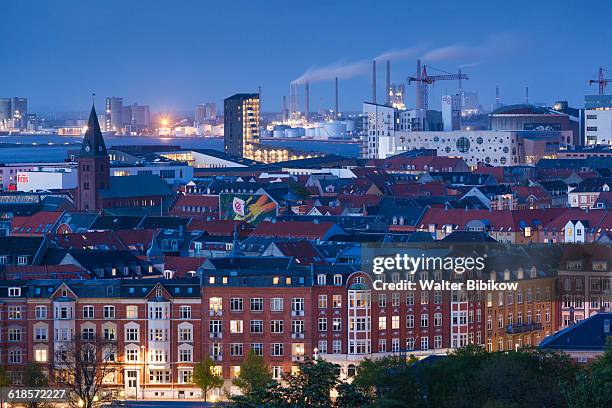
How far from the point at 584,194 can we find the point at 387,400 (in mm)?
43758

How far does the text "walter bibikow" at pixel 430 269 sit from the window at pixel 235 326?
2.44 metres

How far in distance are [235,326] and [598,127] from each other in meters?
77.1

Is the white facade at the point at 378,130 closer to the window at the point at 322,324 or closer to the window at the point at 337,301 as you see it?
the window at the point at 337,301

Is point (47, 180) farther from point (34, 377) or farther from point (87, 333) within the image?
point (34, 377)

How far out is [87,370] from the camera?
113 ft

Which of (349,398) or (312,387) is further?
(349,398)

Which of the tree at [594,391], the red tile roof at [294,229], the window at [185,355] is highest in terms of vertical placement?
the red tile roof at [294,229]

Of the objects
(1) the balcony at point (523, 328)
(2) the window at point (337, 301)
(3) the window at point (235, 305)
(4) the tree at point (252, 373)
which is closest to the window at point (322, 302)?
(2) the window at point (337, 301)

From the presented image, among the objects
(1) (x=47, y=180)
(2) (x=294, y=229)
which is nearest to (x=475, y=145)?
(1) (x=47, y=180)

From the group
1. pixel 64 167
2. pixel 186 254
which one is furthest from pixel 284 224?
pixel 64 167

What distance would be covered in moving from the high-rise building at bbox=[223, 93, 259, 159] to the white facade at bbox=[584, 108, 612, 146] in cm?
2083

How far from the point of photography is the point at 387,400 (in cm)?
2748

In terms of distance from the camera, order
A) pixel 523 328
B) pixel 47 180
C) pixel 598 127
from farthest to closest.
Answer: pixel 598 127, pixel 47 180, pixel 523 328

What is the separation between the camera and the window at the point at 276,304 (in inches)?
1468
